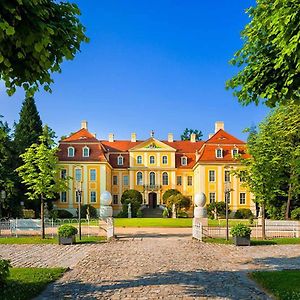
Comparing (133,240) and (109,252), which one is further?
(133,240)

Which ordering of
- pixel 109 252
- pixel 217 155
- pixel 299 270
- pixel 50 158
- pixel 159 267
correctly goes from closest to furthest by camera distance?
pixel 299 270
pixel 159 267
pixel 109 252
pixel 50 158
pixel 217 155

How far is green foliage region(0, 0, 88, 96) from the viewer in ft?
15.2

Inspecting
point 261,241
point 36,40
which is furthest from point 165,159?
point 36,40

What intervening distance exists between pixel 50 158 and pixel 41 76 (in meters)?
17.2

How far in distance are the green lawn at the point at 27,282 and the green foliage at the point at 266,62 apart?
5580 mm

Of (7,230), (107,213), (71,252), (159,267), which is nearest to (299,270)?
(159,267)

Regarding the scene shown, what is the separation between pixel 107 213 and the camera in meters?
22.1

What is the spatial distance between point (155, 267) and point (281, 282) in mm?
3806

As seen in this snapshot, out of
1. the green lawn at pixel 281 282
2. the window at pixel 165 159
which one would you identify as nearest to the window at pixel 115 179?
the window at pixel 165 159

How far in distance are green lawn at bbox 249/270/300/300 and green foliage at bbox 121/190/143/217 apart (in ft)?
122

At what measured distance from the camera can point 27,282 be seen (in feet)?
30.9

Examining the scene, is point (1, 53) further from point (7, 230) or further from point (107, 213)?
point (7, 230)

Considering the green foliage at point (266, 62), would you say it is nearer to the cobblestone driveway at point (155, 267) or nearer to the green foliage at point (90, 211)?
the cobblestone driveway at point (155, 267)

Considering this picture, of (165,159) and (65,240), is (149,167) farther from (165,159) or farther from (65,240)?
(65,240)
